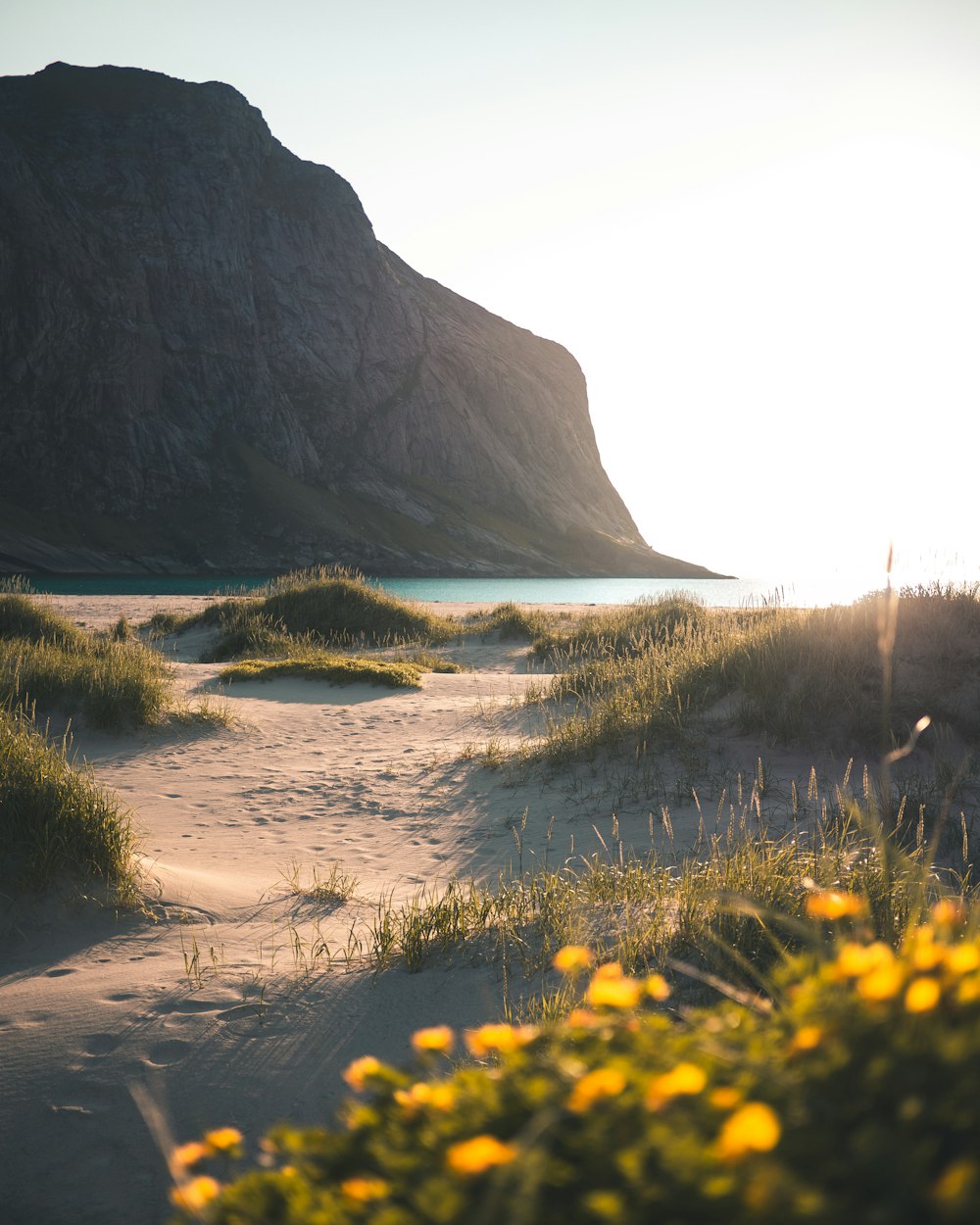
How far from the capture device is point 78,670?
30.8 feet

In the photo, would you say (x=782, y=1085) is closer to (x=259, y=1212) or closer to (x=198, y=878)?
(x=259, y=1212)

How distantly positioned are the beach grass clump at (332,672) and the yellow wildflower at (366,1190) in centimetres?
1136

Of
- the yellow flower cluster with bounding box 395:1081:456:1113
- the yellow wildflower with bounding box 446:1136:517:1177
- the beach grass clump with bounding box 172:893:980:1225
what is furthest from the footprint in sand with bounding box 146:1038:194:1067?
the yellow wildflower with bounding box 446:1136:517:1177

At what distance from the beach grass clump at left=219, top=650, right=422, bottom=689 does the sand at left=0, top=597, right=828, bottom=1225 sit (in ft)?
11.1

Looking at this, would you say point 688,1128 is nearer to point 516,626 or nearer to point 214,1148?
point 214,1148

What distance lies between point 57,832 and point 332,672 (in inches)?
311

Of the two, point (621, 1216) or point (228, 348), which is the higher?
point (228, 348)

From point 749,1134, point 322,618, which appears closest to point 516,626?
point 322,618

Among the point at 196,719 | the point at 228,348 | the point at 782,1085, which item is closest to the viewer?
the point at 782,1085

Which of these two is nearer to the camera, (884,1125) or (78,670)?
(884,1125)

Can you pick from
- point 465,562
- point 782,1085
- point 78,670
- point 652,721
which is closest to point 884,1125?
point 782,1085

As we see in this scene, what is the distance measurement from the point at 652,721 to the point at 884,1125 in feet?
23.2

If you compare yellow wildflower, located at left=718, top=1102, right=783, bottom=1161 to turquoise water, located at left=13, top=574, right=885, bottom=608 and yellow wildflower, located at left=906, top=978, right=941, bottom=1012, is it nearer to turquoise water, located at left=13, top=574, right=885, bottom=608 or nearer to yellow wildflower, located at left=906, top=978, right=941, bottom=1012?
yellow wildflower, located at left=906, top=978, right=941, bottom=1012

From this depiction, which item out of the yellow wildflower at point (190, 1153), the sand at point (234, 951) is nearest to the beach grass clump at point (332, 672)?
the sand at point (234, 951)
